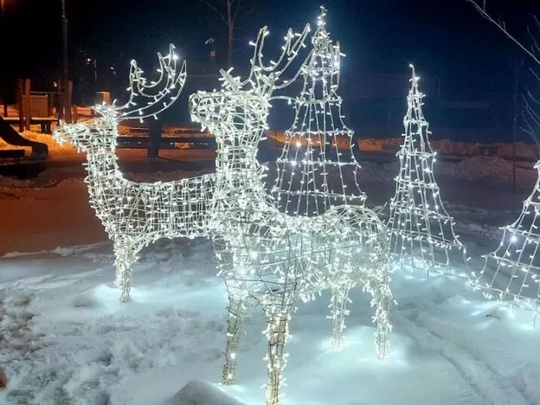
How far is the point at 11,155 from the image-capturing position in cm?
1678

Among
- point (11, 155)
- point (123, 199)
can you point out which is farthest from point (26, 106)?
point (123, 199)

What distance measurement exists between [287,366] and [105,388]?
56.8 inches

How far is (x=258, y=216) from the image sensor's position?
5199 millimetres

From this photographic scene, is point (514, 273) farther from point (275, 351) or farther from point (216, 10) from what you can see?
point (216, 10)

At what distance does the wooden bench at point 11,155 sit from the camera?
16.7 m

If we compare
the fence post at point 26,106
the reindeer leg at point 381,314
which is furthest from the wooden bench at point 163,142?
the reindeer leg at point 381,314

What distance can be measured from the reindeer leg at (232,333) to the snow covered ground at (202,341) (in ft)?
0.34

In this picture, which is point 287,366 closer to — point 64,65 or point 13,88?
point 64,65

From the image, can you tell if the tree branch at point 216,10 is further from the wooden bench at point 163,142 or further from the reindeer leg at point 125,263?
the reindeer leg at point 125,263

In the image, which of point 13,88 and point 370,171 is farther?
point 13,88

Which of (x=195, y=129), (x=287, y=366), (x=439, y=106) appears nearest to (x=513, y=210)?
(x=287, y=366)

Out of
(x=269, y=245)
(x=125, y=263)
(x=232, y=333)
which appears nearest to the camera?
(x=232, y=333)

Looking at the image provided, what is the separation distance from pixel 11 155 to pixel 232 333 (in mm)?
13177

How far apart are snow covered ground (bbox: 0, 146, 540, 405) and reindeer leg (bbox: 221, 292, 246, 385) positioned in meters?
0.10
